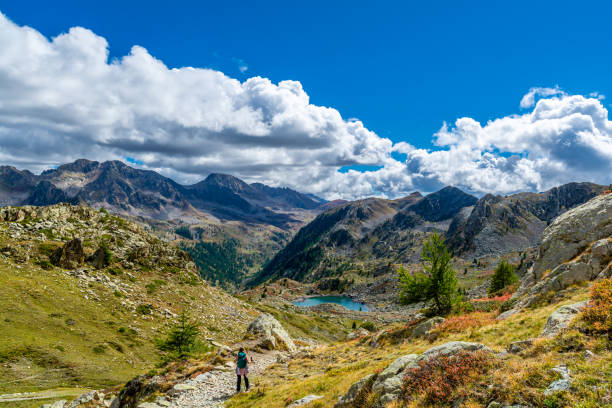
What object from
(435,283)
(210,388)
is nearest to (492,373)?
(210,388)

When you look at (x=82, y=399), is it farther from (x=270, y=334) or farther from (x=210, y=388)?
(x=270, y=334)

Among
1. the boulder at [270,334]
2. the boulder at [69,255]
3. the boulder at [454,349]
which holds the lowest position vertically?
the boulder at [270,334]

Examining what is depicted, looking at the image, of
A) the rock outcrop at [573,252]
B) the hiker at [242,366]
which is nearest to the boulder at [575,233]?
the rock outcrop at [573,252]

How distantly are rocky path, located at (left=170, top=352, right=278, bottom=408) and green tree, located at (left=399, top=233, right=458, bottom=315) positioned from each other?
19.7m

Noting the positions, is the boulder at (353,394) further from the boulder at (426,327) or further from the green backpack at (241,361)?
the boulder at (426,327)

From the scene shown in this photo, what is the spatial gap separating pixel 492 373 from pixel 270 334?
36730 millimetres

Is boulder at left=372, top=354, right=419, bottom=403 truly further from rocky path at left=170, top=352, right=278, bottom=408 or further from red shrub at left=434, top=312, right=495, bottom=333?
red shrub at left=434, top=312, right=495, bottom=333

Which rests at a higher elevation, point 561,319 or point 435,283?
point 561,319

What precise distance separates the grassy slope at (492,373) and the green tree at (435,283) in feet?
22.7

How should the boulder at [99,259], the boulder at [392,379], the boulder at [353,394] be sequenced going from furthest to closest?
the boulder at [99,259]
the boulder at [353,394]
the boulder at [392,379]

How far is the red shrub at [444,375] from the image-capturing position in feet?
37.5

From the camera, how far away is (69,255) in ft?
155

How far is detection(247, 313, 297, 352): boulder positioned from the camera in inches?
1614

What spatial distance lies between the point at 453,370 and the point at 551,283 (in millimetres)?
21767
